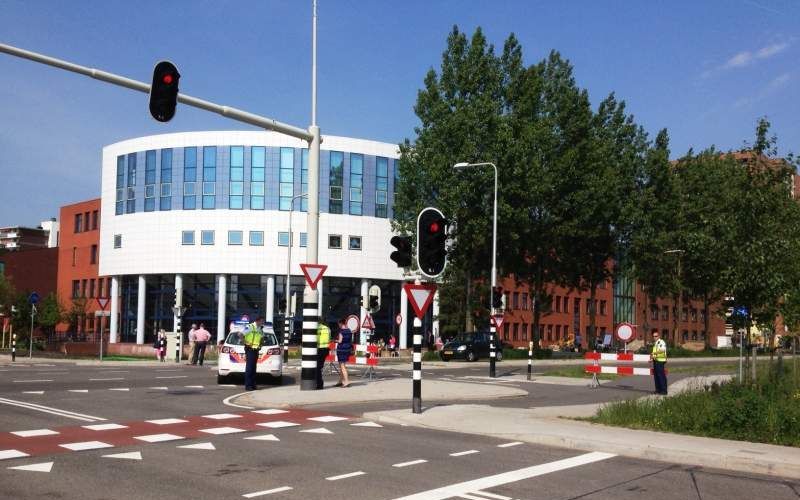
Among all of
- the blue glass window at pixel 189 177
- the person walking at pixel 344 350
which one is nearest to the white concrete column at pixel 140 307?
the blue glass window at pixel 189 177

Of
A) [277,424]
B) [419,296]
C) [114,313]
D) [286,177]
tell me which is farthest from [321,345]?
[114,313]

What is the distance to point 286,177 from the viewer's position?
63.7m

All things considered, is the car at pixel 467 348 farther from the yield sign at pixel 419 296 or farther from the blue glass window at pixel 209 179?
the yield sign at pixel 419 296

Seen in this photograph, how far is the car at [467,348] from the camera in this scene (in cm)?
4650

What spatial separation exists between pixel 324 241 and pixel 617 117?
76.0 ft

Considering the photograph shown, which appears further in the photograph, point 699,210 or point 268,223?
point 268,223

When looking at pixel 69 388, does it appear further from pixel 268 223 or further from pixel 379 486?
pixel 268 223

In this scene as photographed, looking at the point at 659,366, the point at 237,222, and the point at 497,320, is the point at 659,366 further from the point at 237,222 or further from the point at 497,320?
the point at 237,222

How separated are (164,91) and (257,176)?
162 feet

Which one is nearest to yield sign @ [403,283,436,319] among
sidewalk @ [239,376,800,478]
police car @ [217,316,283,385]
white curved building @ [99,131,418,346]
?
sidewalk @ [239,376,800,478]

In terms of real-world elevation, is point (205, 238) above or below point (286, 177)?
below

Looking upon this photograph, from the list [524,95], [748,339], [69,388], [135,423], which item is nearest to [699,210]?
[524,95]

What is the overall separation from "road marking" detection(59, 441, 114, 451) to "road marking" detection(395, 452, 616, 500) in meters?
4.98

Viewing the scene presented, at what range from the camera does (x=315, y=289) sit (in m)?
21.4
